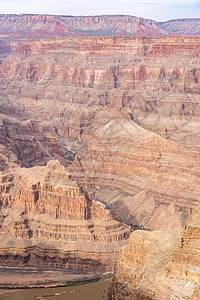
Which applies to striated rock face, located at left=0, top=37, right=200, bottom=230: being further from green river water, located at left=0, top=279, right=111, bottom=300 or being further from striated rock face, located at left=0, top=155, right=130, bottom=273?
green river water, located at left=0, top=279, right=111, bottom=300

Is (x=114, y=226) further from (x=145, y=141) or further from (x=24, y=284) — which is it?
(x=145, y=141)

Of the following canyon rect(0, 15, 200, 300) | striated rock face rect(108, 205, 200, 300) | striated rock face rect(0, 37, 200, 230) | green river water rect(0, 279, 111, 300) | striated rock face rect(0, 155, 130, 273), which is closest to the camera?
striated rock face rect(108, 205, 200, 300)

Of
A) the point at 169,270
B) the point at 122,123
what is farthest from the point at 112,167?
the point at 169,270

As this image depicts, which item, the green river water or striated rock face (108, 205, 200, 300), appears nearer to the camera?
striated rock face (108, 205, 200, 300)

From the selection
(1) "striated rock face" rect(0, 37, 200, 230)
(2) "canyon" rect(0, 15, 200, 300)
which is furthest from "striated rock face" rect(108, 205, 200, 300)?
(1) "striated rock face" rect(0, 37, 200, 230)

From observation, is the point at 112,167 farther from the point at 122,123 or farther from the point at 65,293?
the point at 65,293
